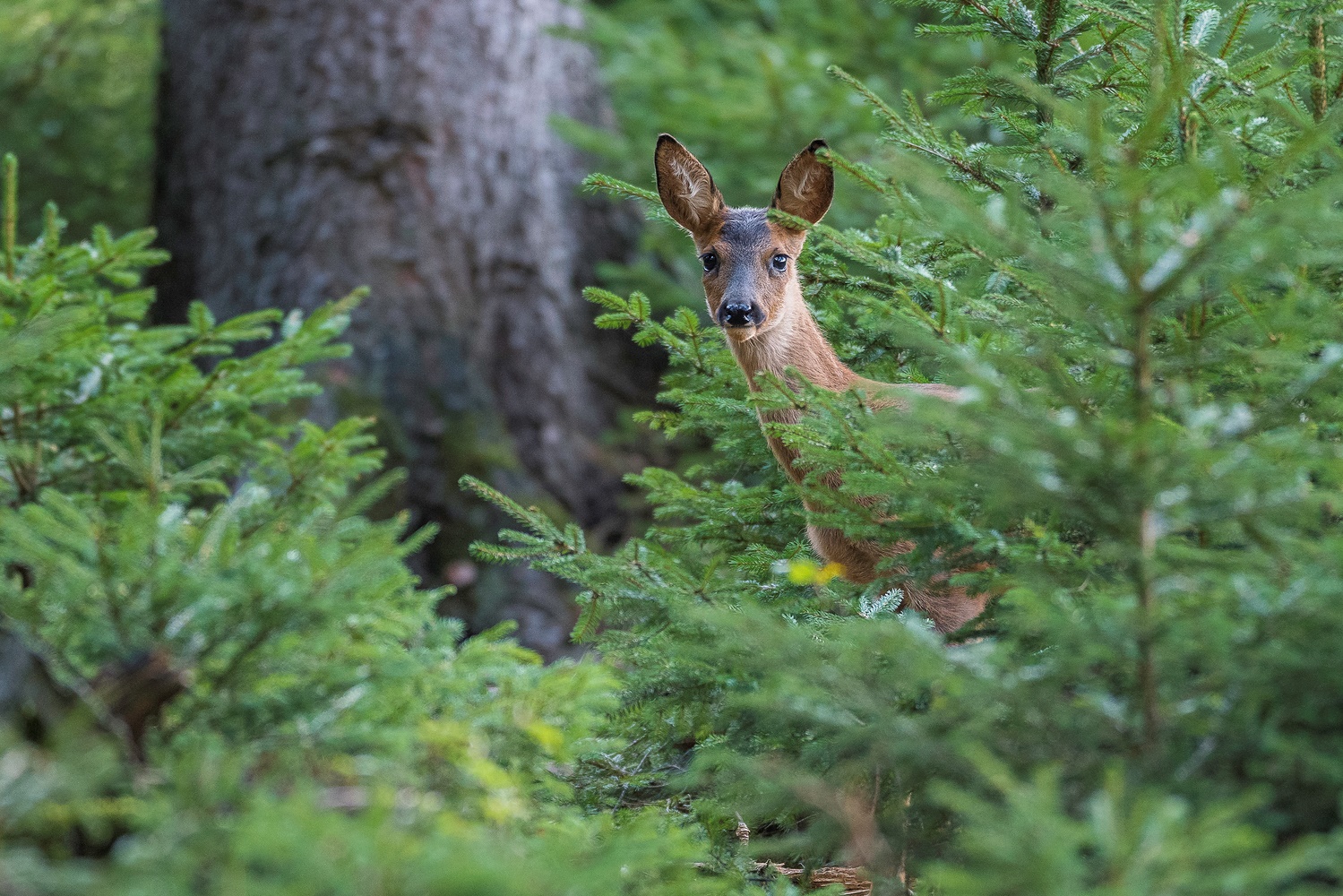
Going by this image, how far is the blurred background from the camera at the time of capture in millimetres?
6949

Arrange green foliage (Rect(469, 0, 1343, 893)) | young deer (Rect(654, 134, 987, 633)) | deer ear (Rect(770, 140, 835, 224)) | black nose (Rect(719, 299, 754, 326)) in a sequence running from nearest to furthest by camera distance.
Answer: green foliage (Rect(469, 0, 1343, 893)) < young deer (Rect(654, 134, 987, 633)) < black nose (Rect(719, 299, 754, 326)) < deer ear (Rect(770, 140, 835, 224))

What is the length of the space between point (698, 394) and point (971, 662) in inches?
75.9

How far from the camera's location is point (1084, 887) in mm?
1682

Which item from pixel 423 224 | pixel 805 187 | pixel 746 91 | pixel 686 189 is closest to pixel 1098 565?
pixel 805 187

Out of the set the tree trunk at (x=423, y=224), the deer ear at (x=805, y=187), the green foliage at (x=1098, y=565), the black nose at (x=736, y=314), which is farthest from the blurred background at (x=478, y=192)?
the green foliage at (x=1098, y=565)

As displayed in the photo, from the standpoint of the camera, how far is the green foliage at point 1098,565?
6.00ft

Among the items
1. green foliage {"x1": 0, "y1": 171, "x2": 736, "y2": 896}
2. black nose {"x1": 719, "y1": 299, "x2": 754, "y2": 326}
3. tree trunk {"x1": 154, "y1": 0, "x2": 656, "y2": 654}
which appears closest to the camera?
green foliage {"x1": 0, "y1": 171, "x2": 736, "y2": 896}

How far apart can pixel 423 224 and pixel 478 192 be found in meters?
0.49

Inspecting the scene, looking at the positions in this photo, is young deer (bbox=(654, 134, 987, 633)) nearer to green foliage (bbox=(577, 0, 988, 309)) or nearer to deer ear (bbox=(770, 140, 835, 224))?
deer ear (bbox=(770, 140, 835, 224))

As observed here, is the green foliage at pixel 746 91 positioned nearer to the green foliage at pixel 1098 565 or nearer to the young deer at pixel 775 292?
the young deer at pixel 775 292

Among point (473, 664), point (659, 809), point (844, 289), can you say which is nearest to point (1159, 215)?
point (473, 664)

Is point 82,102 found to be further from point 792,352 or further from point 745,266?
point 792,352

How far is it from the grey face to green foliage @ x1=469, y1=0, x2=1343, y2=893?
1.18 meters

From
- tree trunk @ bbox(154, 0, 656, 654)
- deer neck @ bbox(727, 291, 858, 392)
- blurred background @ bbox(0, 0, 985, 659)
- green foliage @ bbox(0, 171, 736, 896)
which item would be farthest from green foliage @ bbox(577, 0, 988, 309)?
green foliage @ bbox(0, 171, 736, 896)
